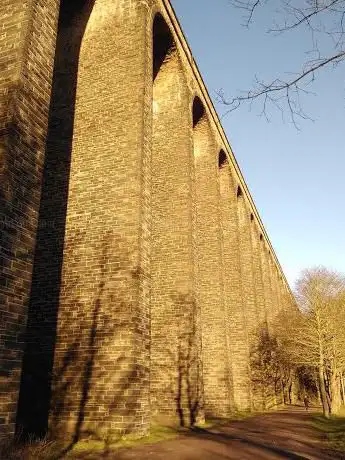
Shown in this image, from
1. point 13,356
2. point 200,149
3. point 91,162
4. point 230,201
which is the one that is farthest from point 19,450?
point 230,201

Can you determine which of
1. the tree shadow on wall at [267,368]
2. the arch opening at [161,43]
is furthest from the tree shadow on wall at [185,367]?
the tree shadow on wall at [267,368]

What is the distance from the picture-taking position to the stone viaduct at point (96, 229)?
5.41 m

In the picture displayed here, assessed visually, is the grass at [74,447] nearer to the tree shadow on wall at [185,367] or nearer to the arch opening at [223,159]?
the tree shadow on wall at [185,367]

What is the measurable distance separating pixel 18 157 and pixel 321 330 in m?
18.3

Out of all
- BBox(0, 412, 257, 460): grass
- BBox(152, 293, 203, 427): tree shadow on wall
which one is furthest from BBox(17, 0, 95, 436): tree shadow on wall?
BBox(152, 293, 203, 427): tree shadow on wall

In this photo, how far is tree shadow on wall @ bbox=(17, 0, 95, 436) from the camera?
7.58m

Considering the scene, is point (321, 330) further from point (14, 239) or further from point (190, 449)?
point (14, 239)

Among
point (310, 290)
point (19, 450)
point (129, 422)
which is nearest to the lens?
point (19, 450)

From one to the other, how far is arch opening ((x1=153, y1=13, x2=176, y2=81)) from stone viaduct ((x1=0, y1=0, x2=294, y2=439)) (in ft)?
0.17

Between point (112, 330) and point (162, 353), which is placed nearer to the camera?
point (112, 330)

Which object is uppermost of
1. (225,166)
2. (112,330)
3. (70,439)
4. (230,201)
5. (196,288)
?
(225,166)

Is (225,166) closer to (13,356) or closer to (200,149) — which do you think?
(200,149)

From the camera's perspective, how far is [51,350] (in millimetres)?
7723

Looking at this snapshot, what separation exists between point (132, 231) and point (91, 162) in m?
2.03
